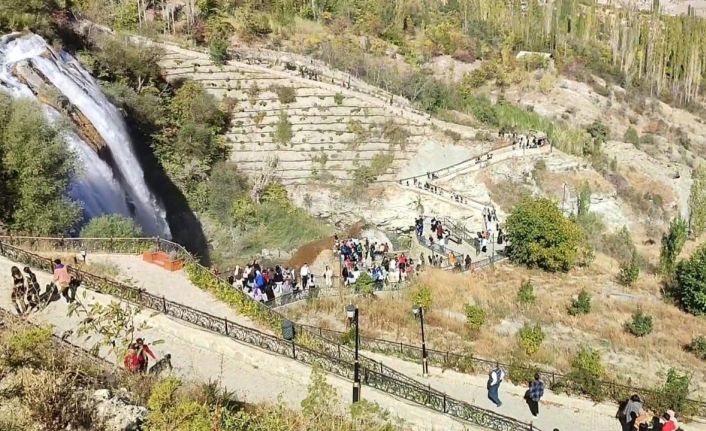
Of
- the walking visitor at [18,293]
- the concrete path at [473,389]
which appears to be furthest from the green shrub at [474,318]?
the walking visitor at [18,293]

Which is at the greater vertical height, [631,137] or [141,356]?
[141,356]

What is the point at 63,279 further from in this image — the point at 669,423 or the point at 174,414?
the point at 669,423

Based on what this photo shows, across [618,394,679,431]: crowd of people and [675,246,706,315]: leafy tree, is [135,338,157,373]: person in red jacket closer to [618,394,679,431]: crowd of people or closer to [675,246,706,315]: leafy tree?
[618,394,679,431]: crowd of people

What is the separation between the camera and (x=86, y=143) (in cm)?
2664

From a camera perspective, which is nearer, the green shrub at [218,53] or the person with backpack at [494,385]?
the person with backpack at [494,385]

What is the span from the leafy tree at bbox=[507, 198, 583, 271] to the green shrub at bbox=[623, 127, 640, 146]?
35.9 m

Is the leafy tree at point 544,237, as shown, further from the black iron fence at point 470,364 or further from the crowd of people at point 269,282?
the black iron fence at point 470,364

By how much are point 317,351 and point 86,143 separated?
692 inches

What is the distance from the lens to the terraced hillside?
1558 inches

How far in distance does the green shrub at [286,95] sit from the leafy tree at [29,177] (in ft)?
64.0

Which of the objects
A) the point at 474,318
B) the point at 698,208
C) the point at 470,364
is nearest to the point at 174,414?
the point at 470,364

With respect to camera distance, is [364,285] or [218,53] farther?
[218,53]

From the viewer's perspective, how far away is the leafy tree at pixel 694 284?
23.9m

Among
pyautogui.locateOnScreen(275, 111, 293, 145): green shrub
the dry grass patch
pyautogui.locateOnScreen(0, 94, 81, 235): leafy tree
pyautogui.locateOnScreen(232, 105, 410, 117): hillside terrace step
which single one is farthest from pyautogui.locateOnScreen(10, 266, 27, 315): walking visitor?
pyautogui.locateOnScreen(232, 105, 410, 117): hillside terrace step
